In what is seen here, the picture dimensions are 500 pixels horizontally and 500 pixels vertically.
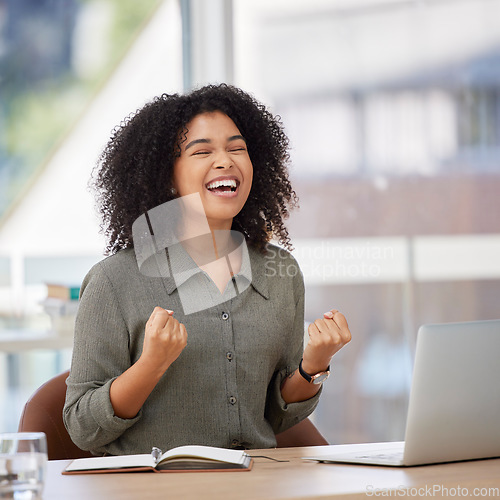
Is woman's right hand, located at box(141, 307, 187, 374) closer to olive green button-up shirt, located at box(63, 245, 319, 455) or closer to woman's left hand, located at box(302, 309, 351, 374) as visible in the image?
olive green button-up shirt, located at box(63, 245, 319, 455)

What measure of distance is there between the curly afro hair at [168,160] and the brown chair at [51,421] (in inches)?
13.9

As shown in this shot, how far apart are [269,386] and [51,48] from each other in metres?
1.72

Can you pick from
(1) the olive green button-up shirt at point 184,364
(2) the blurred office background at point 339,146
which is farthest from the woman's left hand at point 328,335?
(2) the blurred office background at point 339,146

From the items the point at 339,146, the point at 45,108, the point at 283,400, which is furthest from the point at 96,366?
the point at 339,146

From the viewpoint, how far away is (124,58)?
2766 mm

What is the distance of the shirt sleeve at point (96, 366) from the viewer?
4.26 feet

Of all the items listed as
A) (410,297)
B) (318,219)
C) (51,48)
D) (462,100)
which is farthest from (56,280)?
(462,100)

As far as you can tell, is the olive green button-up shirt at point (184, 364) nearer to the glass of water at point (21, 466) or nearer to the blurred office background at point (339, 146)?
the glass of water at point (21, 466)

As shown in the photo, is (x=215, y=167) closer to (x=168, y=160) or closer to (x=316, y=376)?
(x=168, y=160)

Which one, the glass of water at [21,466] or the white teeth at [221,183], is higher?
the white teeth at [221,183]

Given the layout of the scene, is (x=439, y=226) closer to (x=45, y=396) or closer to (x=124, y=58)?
(x=124, y=58)

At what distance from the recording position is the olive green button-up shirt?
136 cm

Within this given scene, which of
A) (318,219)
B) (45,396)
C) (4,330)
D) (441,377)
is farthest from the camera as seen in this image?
(318,219)

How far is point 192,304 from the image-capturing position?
1.47 metres
